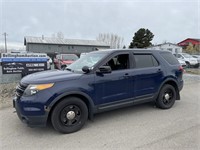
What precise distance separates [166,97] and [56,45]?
123ft

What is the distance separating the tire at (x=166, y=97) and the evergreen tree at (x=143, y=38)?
38329mm

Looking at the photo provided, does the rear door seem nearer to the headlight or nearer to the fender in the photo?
the fender

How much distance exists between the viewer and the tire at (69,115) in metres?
3.61

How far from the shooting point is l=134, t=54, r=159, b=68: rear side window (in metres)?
4.77

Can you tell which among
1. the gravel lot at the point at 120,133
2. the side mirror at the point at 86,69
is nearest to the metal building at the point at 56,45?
the gravel lot at the point at 120,133

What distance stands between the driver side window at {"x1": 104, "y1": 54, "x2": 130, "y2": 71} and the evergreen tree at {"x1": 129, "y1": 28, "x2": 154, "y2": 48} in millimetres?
39215

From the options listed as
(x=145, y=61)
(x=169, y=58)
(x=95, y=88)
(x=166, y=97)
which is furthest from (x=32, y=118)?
(x=169, y=58)

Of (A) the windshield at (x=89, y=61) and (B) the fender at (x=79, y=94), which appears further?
(A) the windshield at (x=89, y=61)

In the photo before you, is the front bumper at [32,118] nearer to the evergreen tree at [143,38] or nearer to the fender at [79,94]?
the fender at [79,94]

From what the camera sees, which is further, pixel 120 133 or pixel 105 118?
pixel 105 118

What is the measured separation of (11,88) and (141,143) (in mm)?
6265

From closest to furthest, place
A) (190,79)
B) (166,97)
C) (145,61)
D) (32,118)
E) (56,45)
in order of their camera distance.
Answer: (32,118) < (145,61) < (166,97) < (190,79) < (56,45)

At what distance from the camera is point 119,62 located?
4.52 metres

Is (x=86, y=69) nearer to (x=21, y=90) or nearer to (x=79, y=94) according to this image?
(x=79, y=94)
